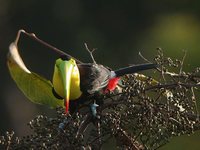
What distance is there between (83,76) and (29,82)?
48cm

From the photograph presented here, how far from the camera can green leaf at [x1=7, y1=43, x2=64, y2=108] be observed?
7.50 ft

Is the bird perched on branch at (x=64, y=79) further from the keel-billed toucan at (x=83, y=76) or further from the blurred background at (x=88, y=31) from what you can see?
the blurred background at (x=88, y=31)

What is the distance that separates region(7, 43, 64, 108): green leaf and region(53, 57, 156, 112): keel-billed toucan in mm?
161

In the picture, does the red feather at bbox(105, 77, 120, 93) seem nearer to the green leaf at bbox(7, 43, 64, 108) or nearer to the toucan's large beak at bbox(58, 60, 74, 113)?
the toucan's large beak at bbox(58, 60, 74, 113)

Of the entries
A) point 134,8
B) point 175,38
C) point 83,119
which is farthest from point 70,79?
point 134,8

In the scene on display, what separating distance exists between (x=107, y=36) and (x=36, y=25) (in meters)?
1.04

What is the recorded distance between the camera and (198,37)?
9.95 meters

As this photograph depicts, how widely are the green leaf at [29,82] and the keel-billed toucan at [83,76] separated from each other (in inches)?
6.3

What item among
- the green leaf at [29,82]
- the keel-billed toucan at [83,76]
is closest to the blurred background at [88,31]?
the keel-billed toucan at [83,76]

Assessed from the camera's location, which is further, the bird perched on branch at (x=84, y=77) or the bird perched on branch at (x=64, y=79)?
the bird perched on branch at (x=84, y=77)

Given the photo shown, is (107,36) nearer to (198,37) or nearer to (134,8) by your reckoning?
(134,8)

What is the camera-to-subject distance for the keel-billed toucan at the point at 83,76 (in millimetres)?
2611

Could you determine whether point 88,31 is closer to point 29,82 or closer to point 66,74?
point 66,74

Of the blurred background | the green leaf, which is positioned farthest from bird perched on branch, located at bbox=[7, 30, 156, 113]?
the blurred background
